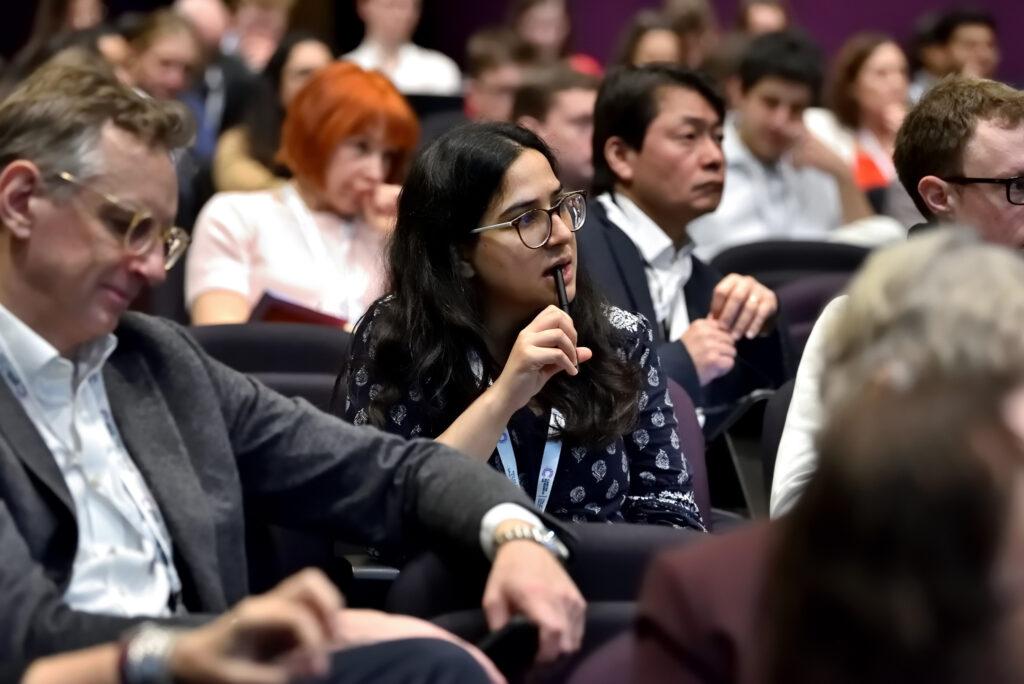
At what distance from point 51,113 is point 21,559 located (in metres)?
0.55

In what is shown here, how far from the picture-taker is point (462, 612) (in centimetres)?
193

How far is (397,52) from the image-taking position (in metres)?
7.12

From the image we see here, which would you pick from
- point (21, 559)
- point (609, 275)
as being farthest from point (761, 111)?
point (21, 559)

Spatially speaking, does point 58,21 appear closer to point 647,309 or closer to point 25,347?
point 647,309

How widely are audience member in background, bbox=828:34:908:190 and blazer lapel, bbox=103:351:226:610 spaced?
4.61 m

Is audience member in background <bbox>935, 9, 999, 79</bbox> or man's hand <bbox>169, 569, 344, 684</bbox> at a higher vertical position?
audience member in background <bbox>935, 9, 999, 79</bbox>

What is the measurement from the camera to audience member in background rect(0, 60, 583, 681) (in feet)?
6.05

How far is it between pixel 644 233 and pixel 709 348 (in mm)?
611

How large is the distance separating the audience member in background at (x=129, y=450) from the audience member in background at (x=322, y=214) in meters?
1.87

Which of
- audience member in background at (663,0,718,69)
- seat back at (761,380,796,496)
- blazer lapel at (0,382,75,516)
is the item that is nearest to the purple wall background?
audience member in background at (663,0,718,69)

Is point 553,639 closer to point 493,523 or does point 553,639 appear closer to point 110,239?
point 493,523

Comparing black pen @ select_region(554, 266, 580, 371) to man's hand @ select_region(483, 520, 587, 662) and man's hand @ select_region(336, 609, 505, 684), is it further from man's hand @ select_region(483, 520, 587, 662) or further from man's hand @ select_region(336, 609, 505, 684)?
man's hand @ select_region(336, 609, 505, 684)

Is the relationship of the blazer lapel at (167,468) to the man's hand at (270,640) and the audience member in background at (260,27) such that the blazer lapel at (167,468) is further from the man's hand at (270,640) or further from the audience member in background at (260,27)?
the audience member in background at (260,27)

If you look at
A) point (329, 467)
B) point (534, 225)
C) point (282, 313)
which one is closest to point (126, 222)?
point (329, 467)
